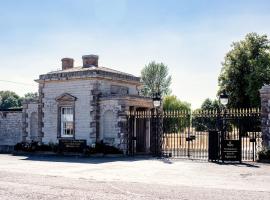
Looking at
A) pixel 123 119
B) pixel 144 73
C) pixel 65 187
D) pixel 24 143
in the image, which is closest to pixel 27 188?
pixel 65 187

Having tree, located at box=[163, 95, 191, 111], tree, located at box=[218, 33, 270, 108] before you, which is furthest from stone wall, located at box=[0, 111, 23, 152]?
tree, located at box=[163, 95, 191, 111]

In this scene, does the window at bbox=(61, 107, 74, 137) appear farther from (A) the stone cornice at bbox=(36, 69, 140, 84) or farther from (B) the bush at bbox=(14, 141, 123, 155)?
(A) the stone cornice at bbox=(36, 69, 140, 84)

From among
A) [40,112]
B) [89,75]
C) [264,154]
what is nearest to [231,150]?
[264,154]

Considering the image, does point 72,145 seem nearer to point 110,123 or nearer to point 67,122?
point 67,122

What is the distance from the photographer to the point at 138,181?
560 inches

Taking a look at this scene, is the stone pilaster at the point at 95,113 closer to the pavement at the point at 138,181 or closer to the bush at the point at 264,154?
Result: the pavement at the point at 138,181

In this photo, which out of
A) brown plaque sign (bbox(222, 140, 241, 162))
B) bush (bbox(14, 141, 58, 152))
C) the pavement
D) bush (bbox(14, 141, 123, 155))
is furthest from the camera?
bush (bbox(14, 141, 58, 152))

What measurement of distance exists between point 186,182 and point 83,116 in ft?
46.4

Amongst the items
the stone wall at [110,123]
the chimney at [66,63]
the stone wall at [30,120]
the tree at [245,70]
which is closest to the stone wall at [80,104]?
the stone wall at [110,123]

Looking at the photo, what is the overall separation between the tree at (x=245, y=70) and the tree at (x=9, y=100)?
69290mm

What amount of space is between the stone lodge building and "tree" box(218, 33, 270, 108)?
1856cm

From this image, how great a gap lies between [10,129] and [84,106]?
27.1ft

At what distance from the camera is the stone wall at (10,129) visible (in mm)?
31781

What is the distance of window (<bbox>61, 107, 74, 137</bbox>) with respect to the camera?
27922 mm
